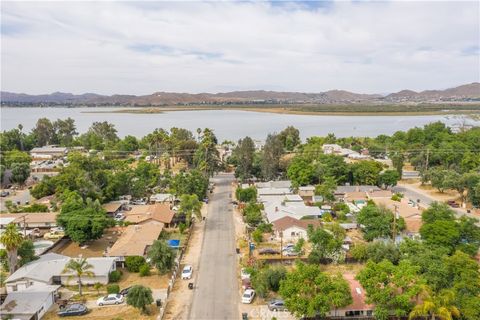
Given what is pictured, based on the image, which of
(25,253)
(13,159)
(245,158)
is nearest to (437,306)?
(25,253)

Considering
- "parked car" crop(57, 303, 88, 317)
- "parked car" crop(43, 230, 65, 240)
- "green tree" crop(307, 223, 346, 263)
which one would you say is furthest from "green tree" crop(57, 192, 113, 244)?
"green tree" crop(307, 223, 346, 263)

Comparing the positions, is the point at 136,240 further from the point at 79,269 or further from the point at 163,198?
the point at 163,198

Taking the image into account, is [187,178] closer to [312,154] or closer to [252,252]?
[252,252]

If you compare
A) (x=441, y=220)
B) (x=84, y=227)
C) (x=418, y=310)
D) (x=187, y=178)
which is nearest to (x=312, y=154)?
(x=187, y=178)

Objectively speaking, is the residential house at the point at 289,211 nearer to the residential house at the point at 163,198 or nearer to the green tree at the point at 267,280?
the green tree at the point at 267,280

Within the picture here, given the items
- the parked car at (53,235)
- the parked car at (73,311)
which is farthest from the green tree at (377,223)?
the parked car at (53,235)

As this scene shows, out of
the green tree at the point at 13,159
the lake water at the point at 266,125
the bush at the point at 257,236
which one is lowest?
the bush at the point at 257,236
